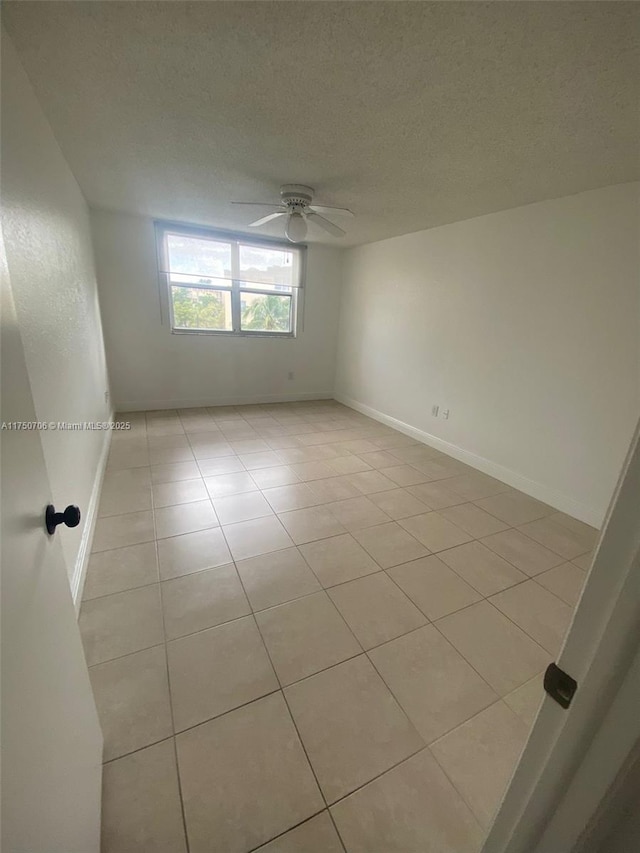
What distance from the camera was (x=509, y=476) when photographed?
2.98 metres

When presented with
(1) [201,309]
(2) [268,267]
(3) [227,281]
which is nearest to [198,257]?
(3) [227,281]

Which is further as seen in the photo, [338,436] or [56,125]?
[338,436]

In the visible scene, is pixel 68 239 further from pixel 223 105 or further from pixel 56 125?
pixel 223 105

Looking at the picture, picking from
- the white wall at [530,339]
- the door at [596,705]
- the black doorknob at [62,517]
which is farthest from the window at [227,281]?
the door at [596,705]

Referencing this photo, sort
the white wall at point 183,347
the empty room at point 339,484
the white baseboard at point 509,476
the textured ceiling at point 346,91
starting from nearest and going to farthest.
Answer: the empty room at point 339,484 < the textured ceiling at point 346,91 < the white baseboard at point 509,476 < the white wall at point 183,347

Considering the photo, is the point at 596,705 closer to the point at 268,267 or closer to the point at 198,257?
the point at 198,257

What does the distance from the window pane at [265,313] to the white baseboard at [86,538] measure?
2620 millimetres

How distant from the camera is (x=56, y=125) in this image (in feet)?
6.05

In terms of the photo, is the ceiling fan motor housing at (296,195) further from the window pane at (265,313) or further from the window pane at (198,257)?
the window pane at (265,313)

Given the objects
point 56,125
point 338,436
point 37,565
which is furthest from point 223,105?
point 338,436

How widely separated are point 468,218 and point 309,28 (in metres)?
2.44

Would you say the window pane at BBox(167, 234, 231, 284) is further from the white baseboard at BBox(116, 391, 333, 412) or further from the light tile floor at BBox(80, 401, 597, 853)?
the light tile floor at BBox(80, 401, 597, 853)

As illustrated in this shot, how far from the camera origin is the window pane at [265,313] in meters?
4.59

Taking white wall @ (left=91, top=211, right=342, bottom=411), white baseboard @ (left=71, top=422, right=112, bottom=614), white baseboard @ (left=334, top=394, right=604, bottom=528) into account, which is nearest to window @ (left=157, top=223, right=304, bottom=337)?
white wall @ (left=91, top=211, right=342, bottom=411)
